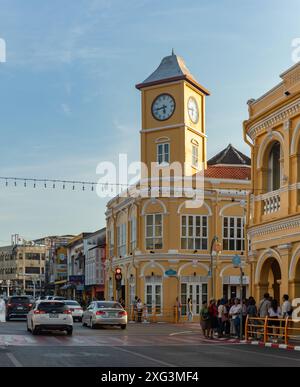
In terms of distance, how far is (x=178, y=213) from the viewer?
166 ft

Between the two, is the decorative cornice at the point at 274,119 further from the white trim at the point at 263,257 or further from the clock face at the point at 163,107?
the clock face at the point at 163,107

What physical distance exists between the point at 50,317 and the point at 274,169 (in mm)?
10935

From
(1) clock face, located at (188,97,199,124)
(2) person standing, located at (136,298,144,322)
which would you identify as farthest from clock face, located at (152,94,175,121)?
(2) person standing, located at (136,298,144,322)

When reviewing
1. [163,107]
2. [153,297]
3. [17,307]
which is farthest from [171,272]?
[163,107]

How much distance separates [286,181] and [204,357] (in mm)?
10060

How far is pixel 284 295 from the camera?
2692cm

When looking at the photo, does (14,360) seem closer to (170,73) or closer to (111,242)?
(170,73)

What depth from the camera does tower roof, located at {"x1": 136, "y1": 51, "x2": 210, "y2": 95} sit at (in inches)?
2086

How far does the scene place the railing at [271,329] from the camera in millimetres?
25653

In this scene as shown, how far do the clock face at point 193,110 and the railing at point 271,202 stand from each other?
78.1 feet

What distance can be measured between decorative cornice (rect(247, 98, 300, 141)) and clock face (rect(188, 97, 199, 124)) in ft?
72.1

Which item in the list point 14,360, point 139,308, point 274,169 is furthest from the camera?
point 139,308

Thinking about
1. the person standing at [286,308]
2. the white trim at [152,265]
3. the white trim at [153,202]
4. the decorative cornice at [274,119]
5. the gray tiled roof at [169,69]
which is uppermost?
the gray tiled roof at [169,69]

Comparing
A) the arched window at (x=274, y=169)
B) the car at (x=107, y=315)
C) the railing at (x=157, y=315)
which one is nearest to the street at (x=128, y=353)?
the arched window at (x=274, y=169)
